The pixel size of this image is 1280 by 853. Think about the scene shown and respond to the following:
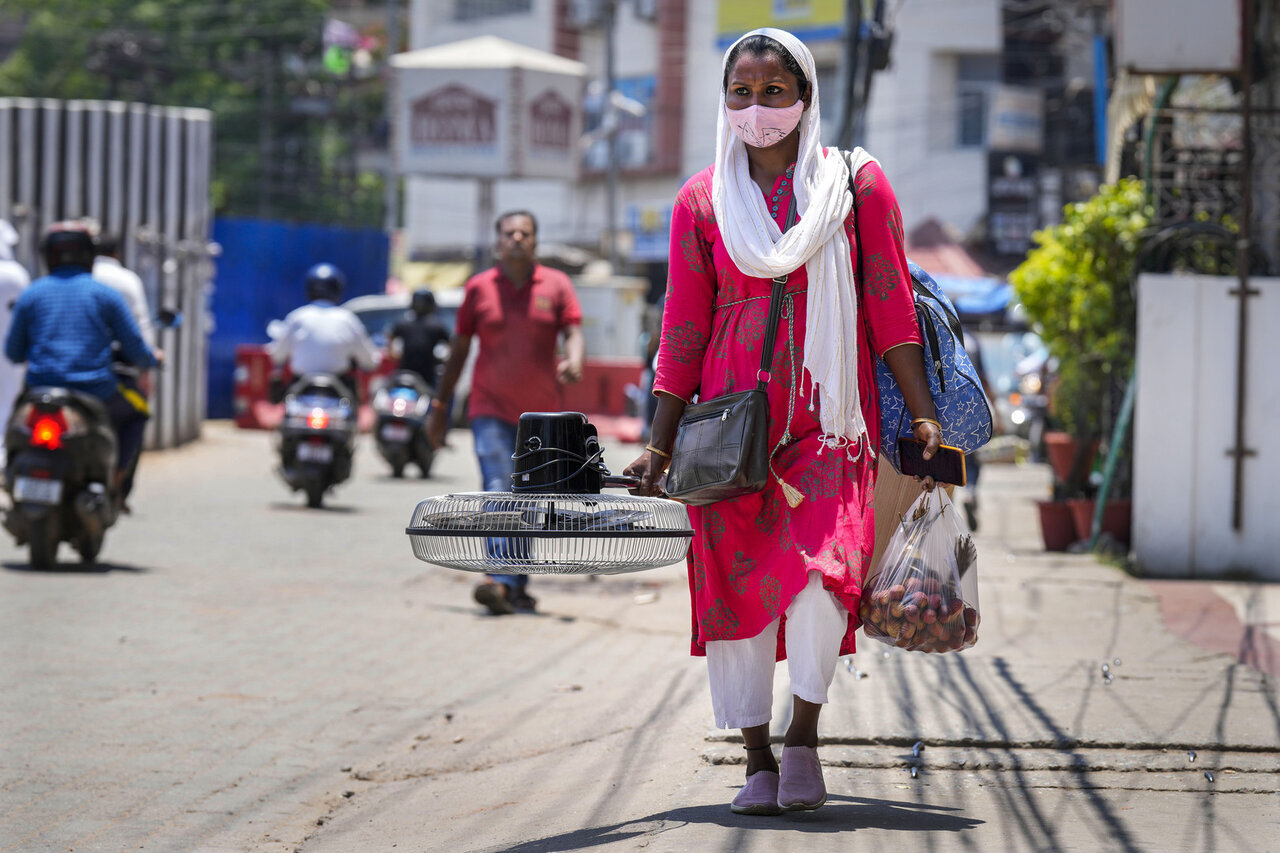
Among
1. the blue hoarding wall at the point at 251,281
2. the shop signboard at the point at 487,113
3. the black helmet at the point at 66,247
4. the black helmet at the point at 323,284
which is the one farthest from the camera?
the shop signboard at the point at 487,113

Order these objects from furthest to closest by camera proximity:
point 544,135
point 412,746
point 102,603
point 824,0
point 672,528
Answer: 1. point 824,0
2. point 544,135
3. point 102,603
4. point 412,746
5. point 672,528

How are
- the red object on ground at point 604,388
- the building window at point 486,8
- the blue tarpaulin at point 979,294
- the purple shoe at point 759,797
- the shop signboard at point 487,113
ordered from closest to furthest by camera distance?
the purple shoe at point 759,797 < the red object on ground at point 604,388 < the blue tarpaulin at point 979,294 < the shop signboard at point 487,113 < the building window at point 486,8

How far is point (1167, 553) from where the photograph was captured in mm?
8492

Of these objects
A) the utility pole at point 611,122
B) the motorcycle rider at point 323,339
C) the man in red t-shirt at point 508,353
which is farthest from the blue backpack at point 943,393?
the utility pole at point 611,122

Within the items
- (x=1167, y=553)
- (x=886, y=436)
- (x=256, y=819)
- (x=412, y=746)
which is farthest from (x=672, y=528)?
(x=1167, y=553)

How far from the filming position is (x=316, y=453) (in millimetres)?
12398

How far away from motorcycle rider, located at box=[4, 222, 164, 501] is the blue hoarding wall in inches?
550

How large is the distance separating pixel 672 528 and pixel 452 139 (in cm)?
2723

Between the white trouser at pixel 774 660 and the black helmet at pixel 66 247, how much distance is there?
241 inches

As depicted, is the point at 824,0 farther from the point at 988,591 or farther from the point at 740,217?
the point at 740,217

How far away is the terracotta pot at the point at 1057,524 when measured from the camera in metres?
10.3

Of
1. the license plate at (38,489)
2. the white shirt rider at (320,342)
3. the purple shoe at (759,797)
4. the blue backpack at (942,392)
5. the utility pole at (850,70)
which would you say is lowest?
the purple shoe at (759,797)

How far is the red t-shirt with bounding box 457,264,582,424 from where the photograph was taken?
763cm

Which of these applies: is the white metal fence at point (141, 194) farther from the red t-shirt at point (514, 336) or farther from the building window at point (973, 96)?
the building window at point (973, 96)
